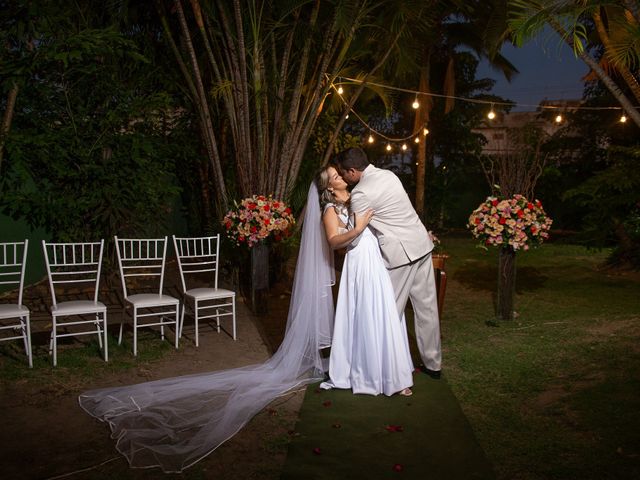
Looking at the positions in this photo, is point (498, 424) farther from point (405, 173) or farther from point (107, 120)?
point (405, 173)

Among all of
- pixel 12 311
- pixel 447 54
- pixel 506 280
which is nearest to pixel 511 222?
pixel 506 280

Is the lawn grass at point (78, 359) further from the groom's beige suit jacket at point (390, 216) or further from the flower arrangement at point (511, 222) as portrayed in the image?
the flower arrangement at point (511, 222)

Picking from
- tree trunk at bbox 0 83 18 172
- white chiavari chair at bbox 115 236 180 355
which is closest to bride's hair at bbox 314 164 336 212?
white chiavari chair at bbox 115 236 180 355

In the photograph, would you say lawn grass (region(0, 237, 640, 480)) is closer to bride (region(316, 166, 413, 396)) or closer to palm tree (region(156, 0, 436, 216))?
bride (region(316, 166, 413, 396))

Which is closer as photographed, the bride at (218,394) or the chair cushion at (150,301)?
the bride at (218,394)

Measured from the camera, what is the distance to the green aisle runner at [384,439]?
3217 millimetres

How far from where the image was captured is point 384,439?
11.9 ft

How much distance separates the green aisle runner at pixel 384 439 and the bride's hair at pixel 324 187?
1539 mm

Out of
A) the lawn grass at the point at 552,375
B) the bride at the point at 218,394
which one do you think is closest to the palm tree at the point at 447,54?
the lawn grass at the point at 552,375

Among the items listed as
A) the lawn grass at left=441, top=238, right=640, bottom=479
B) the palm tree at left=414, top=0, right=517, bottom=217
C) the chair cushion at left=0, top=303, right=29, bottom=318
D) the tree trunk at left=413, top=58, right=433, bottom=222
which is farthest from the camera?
the tree trunk at left=413, top=58, right=433, bottom=222

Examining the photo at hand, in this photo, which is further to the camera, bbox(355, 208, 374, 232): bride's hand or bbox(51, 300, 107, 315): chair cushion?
bbox(51, 300, 107, 315): chair cushion

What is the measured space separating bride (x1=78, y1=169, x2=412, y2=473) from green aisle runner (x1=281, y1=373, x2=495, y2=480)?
0.39 metres

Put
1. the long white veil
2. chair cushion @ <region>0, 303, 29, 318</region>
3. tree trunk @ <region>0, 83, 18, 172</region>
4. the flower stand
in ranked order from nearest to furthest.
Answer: the long white veil → chair cushion @ <region>0, 303, 29, 318</region> → the flower stand → tree trunk @ <region>0, 83, 18, 172</region>

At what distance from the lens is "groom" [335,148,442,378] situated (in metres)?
4.39
